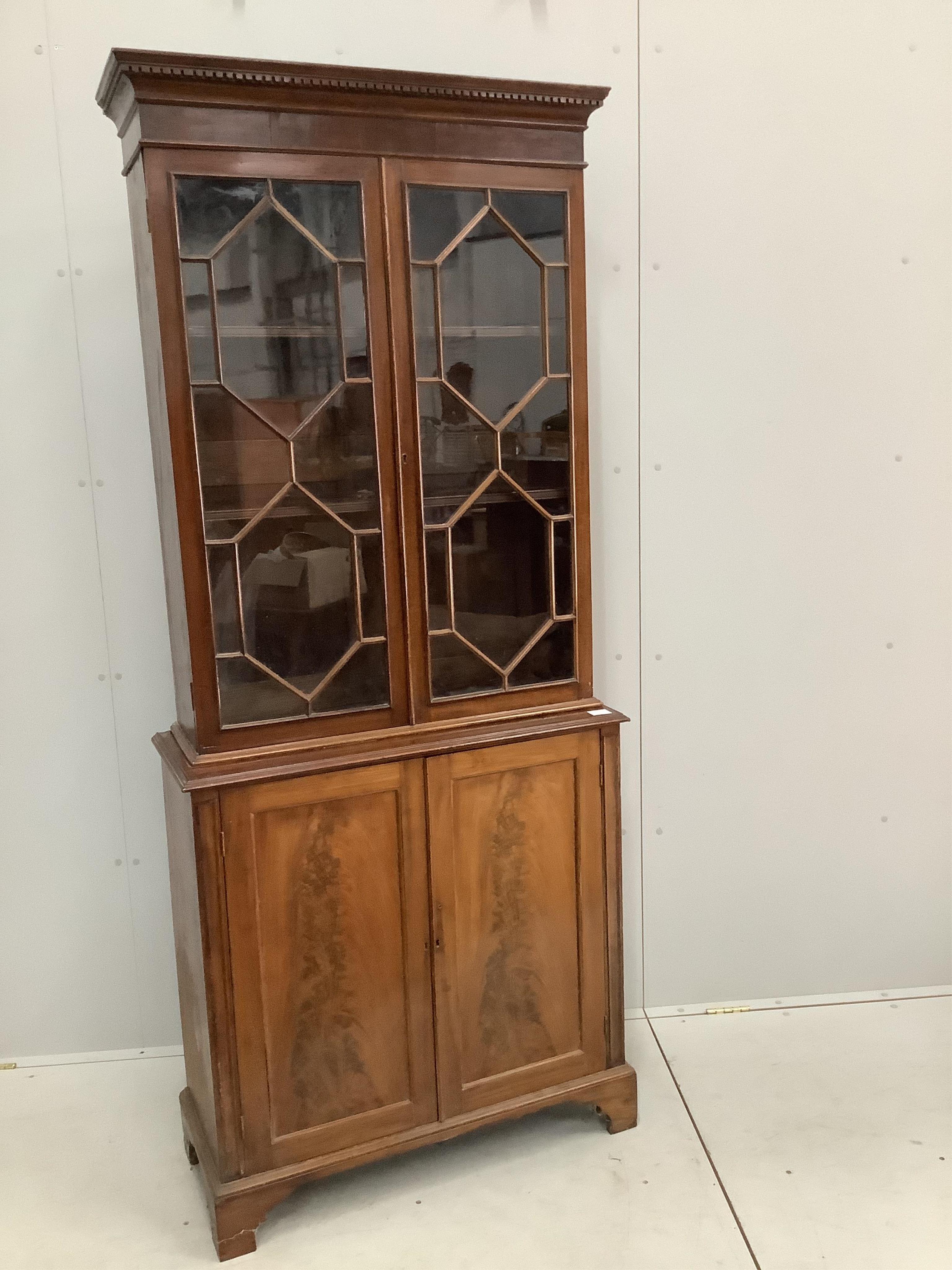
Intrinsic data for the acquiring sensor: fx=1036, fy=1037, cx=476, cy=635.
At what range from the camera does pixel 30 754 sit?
239cm

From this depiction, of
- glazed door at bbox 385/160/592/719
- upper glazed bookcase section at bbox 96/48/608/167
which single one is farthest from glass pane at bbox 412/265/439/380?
upper glazed bookcase section at bbox 96/48/608/167

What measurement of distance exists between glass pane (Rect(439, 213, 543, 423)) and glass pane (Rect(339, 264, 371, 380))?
15 centimetres

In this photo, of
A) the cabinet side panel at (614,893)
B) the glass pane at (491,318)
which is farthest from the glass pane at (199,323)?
the cabinet side panel at (614,893)

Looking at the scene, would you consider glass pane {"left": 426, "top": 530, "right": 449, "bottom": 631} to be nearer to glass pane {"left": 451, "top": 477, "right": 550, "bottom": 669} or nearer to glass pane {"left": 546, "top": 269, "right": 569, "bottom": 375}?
glass pane {"left": 451, "top": 477, "right": 550, "bottom": 669}

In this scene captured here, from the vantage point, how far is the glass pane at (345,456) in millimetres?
1866

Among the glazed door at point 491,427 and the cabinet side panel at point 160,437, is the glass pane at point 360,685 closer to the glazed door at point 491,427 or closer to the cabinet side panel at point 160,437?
the glazed door at point 491,427

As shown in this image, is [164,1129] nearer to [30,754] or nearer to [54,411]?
[30,754]

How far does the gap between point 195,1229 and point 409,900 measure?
0.77m

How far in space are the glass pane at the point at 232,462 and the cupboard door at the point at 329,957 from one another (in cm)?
50

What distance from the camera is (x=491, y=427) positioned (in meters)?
1.99

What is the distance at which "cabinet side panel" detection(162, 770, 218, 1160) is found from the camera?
195cm

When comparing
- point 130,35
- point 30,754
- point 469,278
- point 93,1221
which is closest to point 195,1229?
point 93,1221

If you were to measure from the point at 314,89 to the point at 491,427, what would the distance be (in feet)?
2.13

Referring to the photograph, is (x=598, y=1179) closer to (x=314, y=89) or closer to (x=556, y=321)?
(x=556, y=321)
